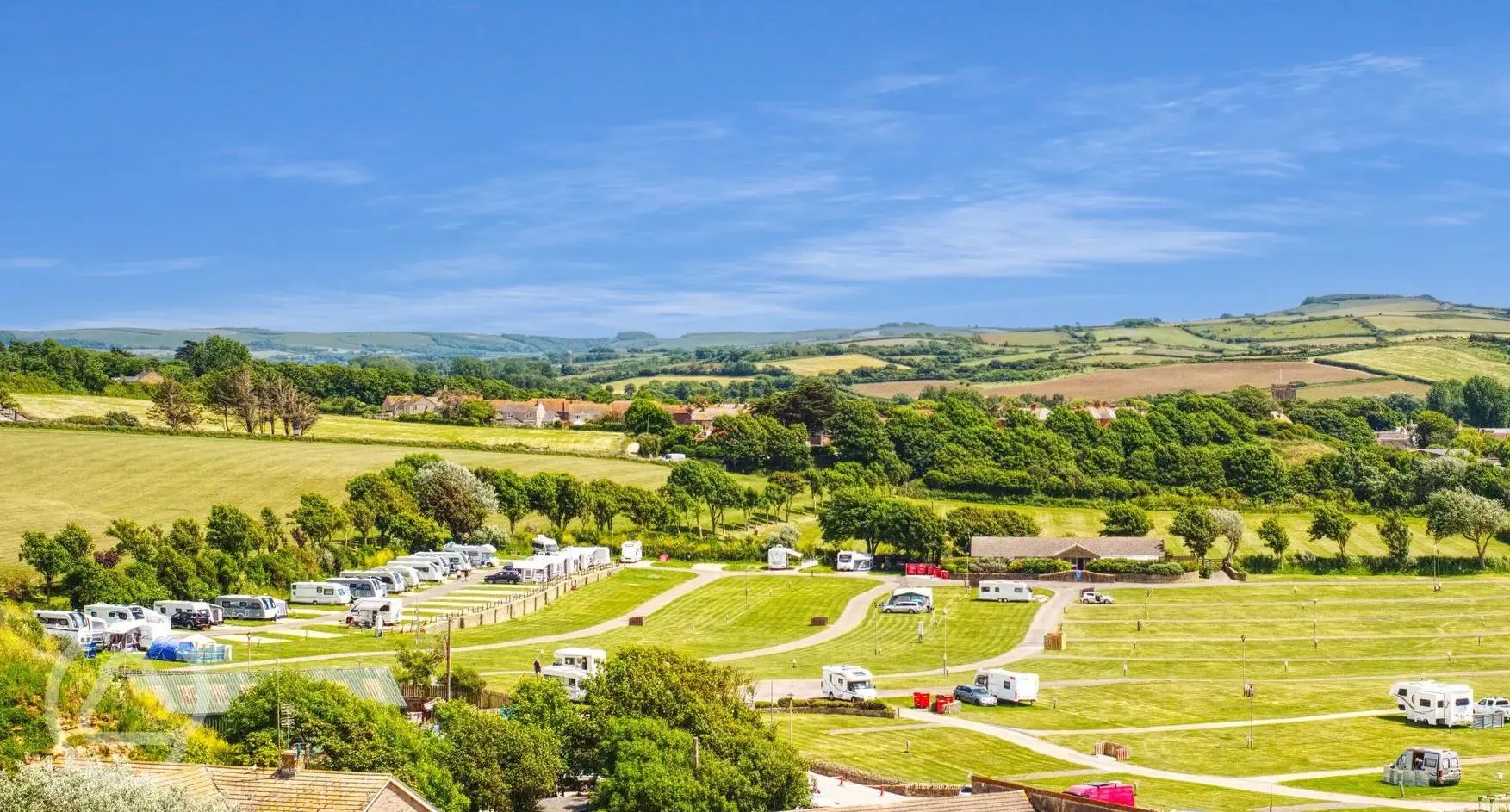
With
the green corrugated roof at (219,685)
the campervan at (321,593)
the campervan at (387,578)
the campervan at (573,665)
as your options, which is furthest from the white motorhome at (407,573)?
the green corrugated roof at (219,685)

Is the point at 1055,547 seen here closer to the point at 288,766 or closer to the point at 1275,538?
the point at 1275,538

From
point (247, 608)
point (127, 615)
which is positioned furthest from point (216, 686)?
point (247, 608)

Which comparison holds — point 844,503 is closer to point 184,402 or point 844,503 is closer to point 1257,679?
point 1257,679

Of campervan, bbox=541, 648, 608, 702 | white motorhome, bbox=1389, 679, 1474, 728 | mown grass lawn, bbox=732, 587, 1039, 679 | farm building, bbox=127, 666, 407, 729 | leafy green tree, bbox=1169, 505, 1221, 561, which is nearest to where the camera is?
farm building, bbox=127, 666, 407, 729

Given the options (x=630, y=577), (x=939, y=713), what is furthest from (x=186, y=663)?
(x=630, y=577)

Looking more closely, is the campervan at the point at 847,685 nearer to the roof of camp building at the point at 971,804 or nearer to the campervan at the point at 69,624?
the roof of camp building at the point at 971,804

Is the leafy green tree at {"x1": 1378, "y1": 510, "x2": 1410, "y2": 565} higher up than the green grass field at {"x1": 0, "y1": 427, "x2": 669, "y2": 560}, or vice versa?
the green grass field at {"x1": 0, "y1": 427, "x2": 669, "y2": 560}

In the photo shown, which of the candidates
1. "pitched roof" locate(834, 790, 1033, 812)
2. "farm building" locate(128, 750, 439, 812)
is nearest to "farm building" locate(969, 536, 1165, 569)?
"pitched roof" locate(834, 790, 1033, 812)

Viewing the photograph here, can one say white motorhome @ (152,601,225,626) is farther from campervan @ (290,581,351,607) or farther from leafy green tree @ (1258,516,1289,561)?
leafy green tree @ (1258,516,1289,561)
